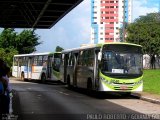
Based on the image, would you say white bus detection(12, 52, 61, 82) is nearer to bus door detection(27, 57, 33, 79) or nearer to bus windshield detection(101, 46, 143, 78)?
bus door detection(27, 57, 33, 79)

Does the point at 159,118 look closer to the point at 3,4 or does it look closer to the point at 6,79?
the point at 6,79

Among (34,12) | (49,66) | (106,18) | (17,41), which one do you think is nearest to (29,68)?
(49,66)

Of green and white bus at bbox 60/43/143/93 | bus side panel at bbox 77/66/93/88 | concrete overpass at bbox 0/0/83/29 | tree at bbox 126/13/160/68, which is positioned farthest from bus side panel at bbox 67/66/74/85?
tree at bbox 126/13/160/68

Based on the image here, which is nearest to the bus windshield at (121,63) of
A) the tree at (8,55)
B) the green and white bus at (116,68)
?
the green and white bus at (116,68)

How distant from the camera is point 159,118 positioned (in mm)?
14695

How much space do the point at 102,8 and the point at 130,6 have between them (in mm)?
22097

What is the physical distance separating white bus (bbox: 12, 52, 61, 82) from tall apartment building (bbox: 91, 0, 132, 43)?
66.6 m

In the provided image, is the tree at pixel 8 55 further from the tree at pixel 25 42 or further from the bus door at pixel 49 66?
the bus door at pixel 49 66

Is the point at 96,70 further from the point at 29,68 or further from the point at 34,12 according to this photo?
the point at 29,68

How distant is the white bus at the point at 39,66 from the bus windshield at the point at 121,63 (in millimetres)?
15957

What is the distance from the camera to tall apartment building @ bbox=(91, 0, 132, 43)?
4805 inches

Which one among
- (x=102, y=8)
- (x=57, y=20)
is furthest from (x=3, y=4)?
(x=102, y=8)

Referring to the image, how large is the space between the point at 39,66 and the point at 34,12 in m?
22.0

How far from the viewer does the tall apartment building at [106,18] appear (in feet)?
400
